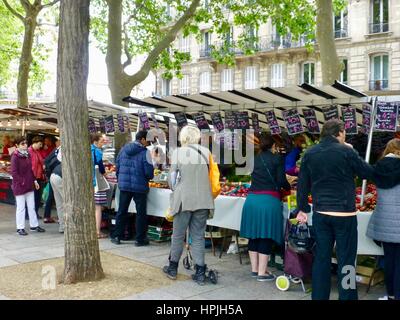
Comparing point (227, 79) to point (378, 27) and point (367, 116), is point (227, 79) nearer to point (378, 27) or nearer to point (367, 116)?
point (378, 27)

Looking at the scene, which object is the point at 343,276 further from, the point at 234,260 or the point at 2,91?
the point at 2,91

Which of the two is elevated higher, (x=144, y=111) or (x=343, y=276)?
(x=144, y=111)

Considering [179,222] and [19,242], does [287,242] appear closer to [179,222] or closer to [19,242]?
[179,222]

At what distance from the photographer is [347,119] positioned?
21.0 feet

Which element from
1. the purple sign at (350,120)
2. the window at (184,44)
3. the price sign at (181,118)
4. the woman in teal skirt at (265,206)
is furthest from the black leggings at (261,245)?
the window at (184,44)

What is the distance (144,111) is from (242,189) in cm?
295

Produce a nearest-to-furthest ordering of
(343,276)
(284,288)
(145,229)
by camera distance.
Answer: (343,276), (284,288), (145,229)

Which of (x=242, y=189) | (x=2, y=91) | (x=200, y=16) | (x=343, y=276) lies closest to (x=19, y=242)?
(x=242, y=189)

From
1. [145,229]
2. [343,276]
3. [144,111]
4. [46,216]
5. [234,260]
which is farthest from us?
[46,216]

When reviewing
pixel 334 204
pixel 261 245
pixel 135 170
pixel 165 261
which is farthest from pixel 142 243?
pixel 334 204

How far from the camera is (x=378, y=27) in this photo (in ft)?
86.5

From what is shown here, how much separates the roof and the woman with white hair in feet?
5.55
